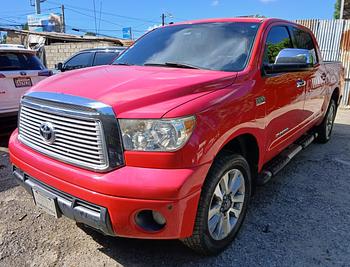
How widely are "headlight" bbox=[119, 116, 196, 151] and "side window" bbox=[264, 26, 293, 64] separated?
151 cm

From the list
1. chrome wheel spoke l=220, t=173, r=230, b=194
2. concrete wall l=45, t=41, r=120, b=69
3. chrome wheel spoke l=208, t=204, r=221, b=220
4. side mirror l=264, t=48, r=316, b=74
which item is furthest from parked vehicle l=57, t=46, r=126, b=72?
concrete wall l=45, t=41, r=120, b=69

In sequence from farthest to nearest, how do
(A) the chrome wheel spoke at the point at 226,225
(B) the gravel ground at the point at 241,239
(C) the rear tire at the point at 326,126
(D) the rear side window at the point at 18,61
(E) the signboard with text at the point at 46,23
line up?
(E) the signboard with text at the point at 46,23 → (C) the rear tire at the point at 326,126 → (D) the rear side window at the point at 18,61 → (A) the chrome wheel spoke at the point at 226,225 → (B) the gravel ground at the point at 241,239

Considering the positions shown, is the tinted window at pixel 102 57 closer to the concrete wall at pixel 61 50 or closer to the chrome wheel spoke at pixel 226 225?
the chrome wheel spoke at pixel 226 225

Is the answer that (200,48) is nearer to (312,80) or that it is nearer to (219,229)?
(219,229)

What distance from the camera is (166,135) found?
2.16 meters

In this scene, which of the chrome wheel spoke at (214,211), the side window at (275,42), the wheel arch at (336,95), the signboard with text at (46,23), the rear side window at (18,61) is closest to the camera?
the chrome wheel spoke at (214,211)

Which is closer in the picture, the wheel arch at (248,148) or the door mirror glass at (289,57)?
the wheel arch at (248,148)

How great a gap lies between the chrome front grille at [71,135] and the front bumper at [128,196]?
0.08 m

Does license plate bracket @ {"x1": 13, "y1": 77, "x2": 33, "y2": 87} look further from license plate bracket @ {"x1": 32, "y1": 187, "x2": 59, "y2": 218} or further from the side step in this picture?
the side step

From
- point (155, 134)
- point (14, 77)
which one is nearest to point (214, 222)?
point (155, 134)

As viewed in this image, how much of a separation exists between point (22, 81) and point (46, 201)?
394 centimetres

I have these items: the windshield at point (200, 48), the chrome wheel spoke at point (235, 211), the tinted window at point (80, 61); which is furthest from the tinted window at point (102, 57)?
the chrome wheel spoke at point (235, 211)

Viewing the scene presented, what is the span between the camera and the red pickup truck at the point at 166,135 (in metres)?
2.16

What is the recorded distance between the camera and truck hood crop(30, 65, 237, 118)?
7.32 feet
